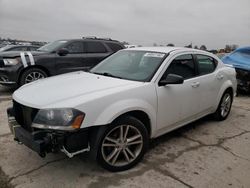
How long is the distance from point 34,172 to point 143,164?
4.44 ft

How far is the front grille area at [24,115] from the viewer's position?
3.11 metres

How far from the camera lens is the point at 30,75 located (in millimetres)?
7777

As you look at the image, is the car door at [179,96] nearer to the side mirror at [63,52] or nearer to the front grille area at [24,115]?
the front grille area at [24,115]

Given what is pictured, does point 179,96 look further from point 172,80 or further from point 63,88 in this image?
point 63,88

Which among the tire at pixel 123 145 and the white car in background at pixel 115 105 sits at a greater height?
the white car in background at pixel 115 105

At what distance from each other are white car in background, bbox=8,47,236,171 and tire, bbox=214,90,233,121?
786mm

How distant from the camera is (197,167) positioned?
3518 millimetres

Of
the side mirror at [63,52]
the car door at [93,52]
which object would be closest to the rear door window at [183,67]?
the side mirror at [63,52]

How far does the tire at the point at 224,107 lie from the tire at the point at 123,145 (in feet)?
7.92

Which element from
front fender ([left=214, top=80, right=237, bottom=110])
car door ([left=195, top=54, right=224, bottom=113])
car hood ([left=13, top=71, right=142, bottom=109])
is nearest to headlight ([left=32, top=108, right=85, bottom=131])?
car hood ([left=13, top=71, right=142, bottom=109])

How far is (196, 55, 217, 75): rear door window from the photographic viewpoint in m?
4.78

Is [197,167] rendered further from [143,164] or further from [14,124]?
[14,124]

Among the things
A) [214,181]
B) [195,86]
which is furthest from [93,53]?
[214,181]

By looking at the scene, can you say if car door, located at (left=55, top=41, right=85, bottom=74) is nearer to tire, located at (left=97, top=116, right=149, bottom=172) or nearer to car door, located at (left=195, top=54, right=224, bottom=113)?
car door, located at (left=195, top=54, right=224, bottom=113)
